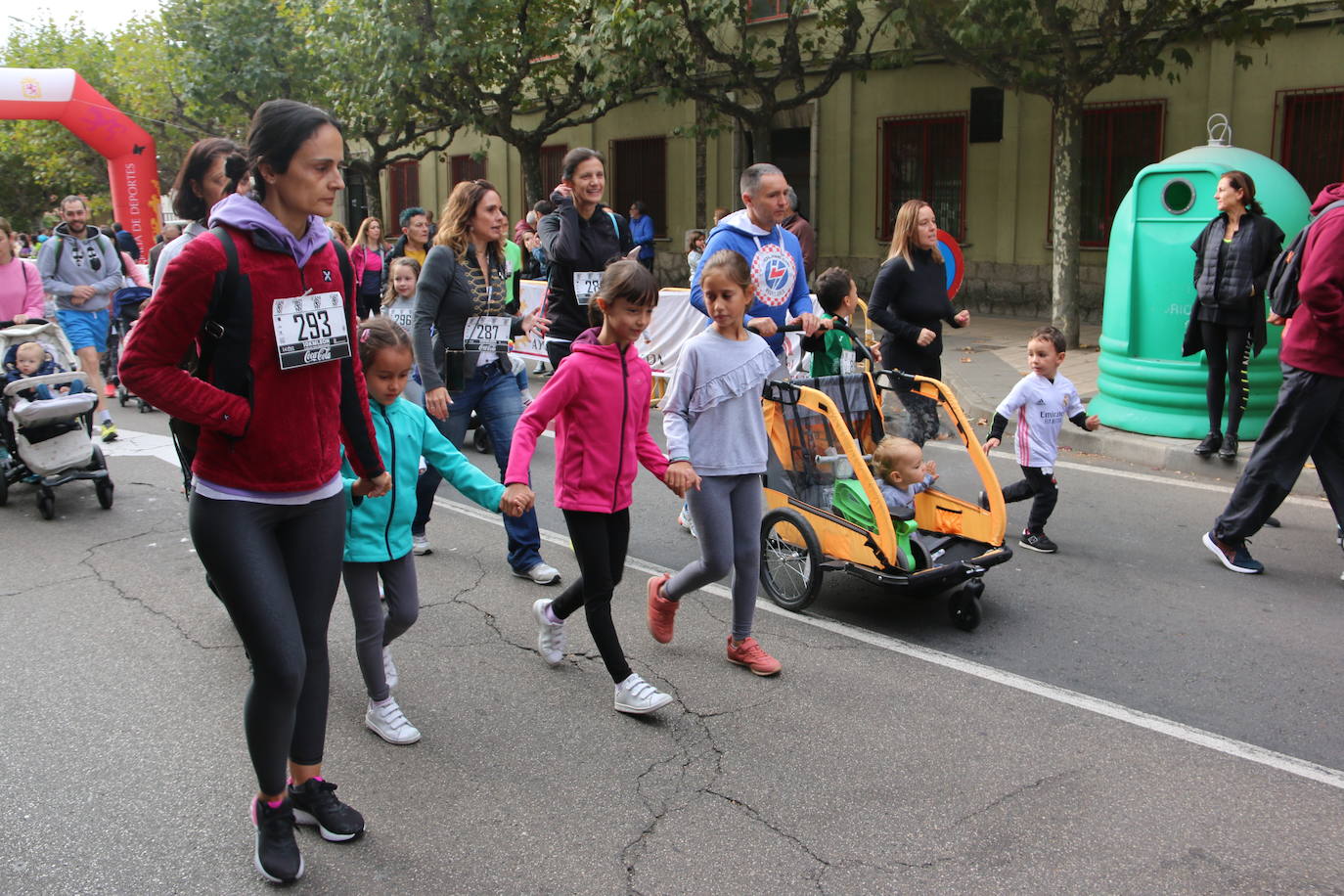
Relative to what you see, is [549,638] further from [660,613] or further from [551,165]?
[551,165]

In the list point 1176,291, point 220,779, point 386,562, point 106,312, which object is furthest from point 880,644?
point 106,312

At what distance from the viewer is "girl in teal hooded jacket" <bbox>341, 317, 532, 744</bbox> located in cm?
405

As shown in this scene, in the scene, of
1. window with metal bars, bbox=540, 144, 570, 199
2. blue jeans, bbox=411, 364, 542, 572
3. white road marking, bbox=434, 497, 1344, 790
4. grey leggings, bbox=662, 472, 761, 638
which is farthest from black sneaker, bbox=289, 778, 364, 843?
window with metal bars, bbox=540, 144, 570, 199

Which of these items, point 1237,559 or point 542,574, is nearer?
point 542,574

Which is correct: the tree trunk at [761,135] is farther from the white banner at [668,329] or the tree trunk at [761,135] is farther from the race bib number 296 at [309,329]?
the race bib number 296 at [309,329]

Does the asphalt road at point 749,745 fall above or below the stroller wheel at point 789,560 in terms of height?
below

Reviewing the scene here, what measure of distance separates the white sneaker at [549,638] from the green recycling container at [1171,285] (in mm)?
5651

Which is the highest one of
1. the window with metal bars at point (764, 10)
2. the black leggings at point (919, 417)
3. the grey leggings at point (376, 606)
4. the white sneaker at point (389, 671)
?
the window with metal bars at point (764, 10)

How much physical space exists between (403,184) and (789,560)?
1184 inches

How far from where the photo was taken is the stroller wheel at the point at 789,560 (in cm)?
529

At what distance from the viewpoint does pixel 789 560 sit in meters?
5.48

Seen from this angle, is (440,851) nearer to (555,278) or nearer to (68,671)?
(68,671)

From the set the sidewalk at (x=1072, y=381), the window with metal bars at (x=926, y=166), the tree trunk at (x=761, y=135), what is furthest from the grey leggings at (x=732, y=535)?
the window with metal bars at (x=926, y=166)

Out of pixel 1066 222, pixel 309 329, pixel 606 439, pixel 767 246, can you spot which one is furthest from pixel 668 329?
pixel 309 329
